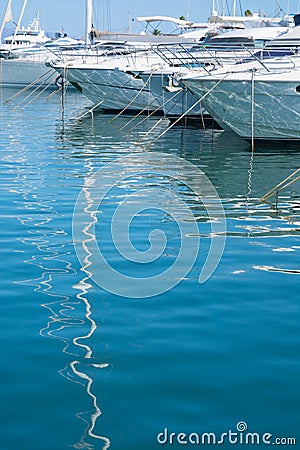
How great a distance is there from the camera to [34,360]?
19.8 feet

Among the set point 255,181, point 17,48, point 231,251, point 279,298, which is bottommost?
point 279,298

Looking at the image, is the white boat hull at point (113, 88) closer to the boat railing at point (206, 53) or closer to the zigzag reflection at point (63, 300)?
the boat railing at point (206, 53)

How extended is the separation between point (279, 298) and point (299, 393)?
2091mm

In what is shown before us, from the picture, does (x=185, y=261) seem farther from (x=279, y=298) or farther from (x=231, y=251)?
(x=279, y=298)

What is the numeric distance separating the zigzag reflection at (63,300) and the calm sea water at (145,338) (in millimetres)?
12

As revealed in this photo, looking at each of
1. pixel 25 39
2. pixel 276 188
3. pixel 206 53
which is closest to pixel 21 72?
pixel 25 39

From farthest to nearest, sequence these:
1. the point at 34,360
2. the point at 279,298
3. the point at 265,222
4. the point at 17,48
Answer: the point at 17,48, the point at 265,222, the point at 279,298, the point at 34,360

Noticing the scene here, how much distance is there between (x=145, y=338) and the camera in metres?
6.53

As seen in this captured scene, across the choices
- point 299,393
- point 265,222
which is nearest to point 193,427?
point 299,393

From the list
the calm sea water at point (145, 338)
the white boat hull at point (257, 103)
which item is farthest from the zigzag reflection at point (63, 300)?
the white boat hull at point (257, 103)

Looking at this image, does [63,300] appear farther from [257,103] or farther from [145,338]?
[257,103]

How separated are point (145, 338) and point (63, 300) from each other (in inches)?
47.5

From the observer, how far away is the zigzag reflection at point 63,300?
5363 mm

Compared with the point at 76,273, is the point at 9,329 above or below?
below
